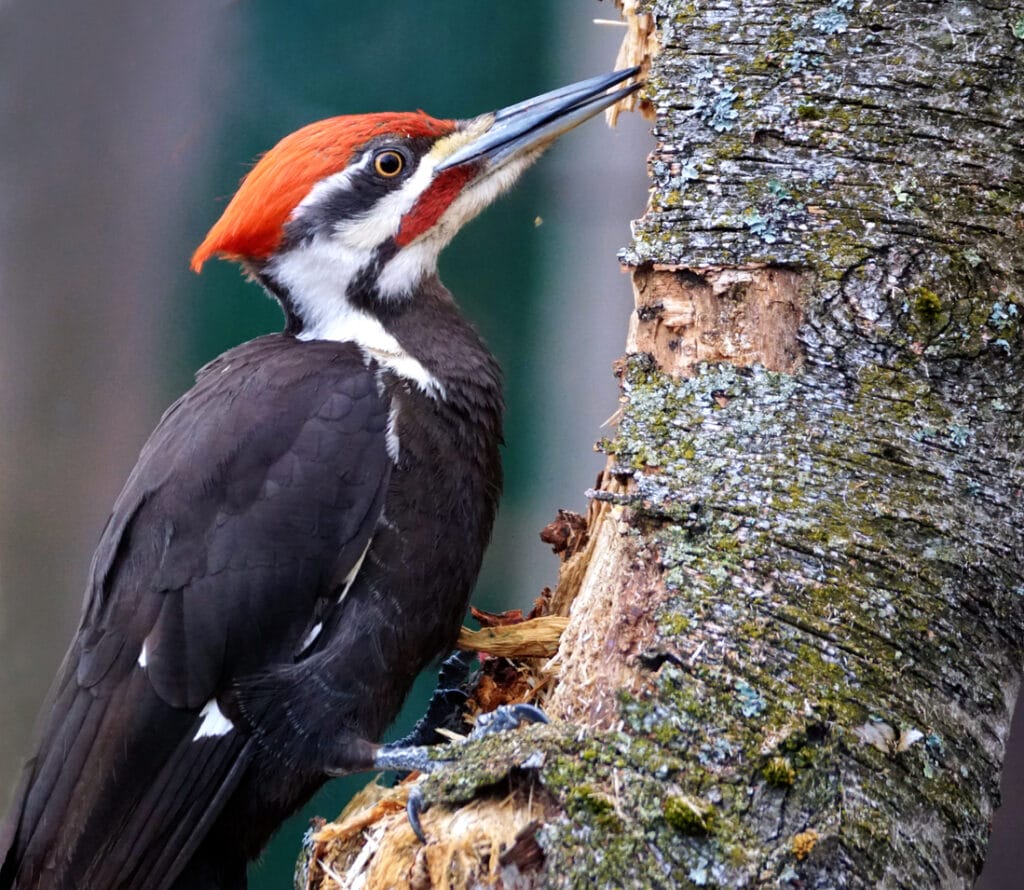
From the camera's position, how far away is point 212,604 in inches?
70.7

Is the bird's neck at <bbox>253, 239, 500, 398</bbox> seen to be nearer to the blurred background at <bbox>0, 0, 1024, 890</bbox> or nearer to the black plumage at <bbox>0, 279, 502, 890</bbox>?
the black plumage at <bbox>0, 279, 502, 890</bbox>

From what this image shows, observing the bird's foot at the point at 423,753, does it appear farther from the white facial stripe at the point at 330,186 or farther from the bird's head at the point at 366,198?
the white facial stripe at the point at 330,186

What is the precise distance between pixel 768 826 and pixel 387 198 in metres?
1.34

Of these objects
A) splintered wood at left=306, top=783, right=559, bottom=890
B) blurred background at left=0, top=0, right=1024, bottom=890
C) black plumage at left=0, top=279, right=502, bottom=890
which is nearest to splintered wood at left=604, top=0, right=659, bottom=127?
black plumage at left=0, top=279, right=502, bottom=890

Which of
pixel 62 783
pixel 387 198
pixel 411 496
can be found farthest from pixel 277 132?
pixel 62 783

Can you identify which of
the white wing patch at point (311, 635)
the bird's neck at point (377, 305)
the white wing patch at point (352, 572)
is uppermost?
A: the bird's neck at point (377, 305)

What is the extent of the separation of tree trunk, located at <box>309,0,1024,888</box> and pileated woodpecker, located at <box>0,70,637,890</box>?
14.5 inches

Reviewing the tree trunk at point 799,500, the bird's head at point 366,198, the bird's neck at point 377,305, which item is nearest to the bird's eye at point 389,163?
the bird's head at point 366,198

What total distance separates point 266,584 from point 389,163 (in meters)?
0.82

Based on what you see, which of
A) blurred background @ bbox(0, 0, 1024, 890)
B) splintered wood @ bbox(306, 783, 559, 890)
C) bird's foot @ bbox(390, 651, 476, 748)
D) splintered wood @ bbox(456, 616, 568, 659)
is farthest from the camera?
blurred background @ bbox(0, 0, 1024, 890)

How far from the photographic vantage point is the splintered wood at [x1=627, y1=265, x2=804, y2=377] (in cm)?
143

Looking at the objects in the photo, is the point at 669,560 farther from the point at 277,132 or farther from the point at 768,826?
the point at 277,132

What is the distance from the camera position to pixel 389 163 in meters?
2.07

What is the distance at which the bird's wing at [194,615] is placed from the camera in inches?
69.6
